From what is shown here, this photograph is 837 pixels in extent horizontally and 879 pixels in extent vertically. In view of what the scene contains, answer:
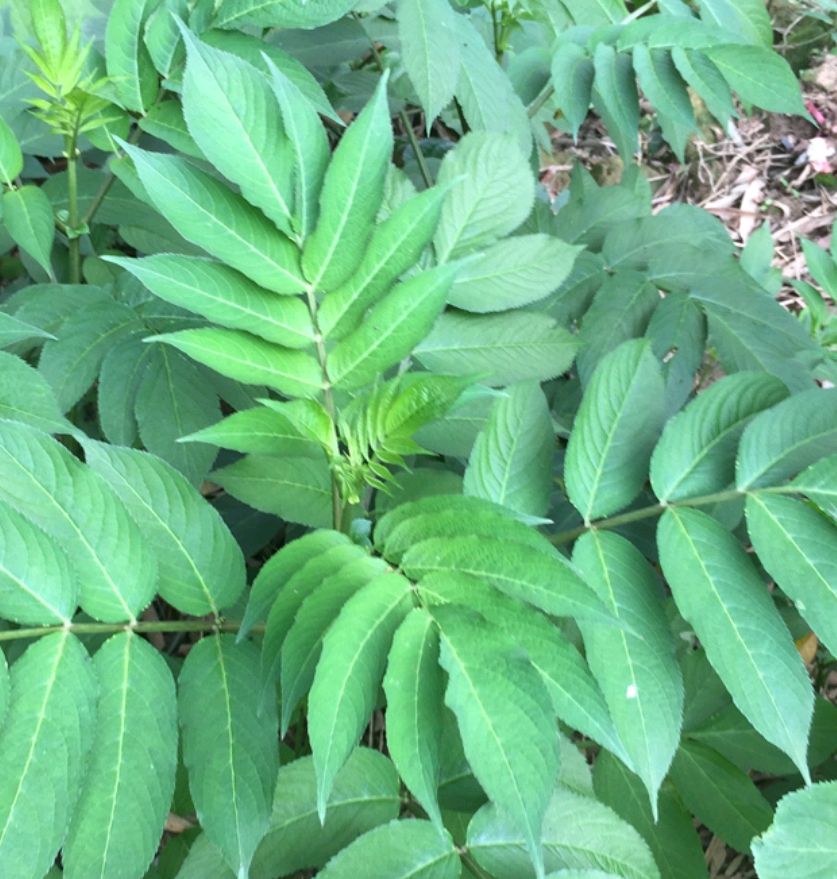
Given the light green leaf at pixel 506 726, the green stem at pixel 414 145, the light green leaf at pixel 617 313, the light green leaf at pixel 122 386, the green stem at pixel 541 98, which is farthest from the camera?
the green stem at pixel 414 145

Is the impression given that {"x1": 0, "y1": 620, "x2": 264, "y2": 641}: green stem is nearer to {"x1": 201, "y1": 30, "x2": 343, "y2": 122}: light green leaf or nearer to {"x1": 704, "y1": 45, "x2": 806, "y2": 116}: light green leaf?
{"x1": 201, "y1": 30, "x2": 343, "y2": 122}: light green leaf

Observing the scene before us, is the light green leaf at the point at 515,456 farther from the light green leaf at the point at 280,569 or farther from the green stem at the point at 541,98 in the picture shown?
the green stem at the point at 541,98

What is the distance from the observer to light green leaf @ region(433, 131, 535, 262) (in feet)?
3.76

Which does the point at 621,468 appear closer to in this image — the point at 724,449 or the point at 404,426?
the point at 724,449

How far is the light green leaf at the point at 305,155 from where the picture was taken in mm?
807

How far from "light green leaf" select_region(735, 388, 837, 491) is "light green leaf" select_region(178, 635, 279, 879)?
0.59m

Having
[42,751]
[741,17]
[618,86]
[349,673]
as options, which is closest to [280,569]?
[349,673]

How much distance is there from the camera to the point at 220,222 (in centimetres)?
83

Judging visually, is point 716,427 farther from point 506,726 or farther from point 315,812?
point 315,812

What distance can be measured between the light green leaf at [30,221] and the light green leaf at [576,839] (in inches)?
36.4

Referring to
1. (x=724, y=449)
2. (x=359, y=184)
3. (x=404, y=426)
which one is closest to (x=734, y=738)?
(x=724, y=449)

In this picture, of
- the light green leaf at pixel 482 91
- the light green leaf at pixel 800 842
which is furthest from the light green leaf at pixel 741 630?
the light green leaf at pixel 482 91

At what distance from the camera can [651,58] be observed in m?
1.28

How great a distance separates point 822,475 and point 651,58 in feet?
2.46
